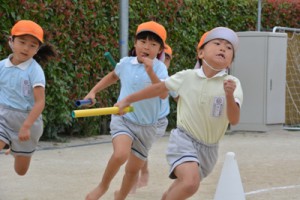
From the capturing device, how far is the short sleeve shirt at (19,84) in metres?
5.98

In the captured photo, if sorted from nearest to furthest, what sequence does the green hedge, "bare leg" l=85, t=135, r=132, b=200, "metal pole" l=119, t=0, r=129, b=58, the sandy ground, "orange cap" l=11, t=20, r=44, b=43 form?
"bare leg" l=85, t=135, r=132, b=200 → "orange cap" l=11, t=20, r=44, b=43 → the sandy ground → the green hedge → "metal pole" l=119, t=0, r=129, b=58

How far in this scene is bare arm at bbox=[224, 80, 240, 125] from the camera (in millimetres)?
4609

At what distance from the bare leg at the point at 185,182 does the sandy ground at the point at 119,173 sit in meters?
0.25

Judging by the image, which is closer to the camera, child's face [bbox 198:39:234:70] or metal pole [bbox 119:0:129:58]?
child's face [bbox 198:39:234:70]

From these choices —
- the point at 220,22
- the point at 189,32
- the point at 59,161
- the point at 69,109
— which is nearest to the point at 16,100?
the point at 59,161

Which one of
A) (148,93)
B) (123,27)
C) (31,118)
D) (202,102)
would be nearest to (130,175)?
(31,118)

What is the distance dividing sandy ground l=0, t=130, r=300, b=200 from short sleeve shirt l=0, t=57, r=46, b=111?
3.14ft

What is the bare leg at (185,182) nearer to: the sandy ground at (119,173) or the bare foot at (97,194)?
the sandy ground at (119,173)

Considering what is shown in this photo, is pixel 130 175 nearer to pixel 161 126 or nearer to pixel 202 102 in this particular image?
pixel 202 102

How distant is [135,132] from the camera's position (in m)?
6.00

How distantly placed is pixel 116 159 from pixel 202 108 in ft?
3.45

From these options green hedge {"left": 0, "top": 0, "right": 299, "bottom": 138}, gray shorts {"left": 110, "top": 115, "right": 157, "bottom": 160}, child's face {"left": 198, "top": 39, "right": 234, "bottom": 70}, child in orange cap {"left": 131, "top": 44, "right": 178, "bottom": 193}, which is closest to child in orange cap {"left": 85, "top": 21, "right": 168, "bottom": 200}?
gray shorts {"left": 110, "top": 115, "right": 157, "bottom": 160}

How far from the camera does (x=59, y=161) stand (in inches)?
346

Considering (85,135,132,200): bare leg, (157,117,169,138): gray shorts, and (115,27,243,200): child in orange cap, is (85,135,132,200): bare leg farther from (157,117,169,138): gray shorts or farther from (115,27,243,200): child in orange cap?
(157,117,169,138): gray shorts
